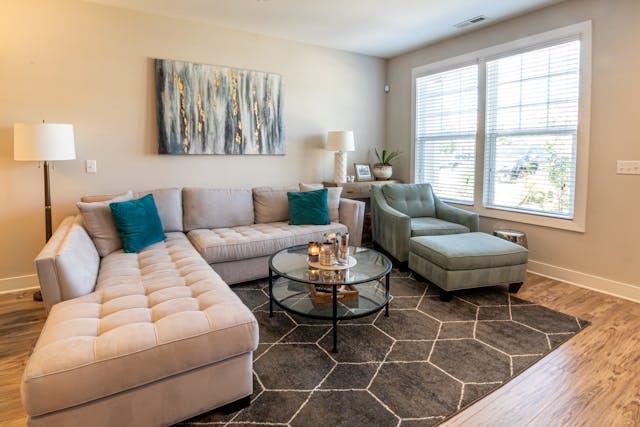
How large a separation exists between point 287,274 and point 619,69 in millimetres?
3271

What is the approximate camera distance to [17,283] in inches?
132

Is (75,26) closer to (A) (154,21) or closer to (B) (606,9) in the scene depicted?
(A) (154,21)

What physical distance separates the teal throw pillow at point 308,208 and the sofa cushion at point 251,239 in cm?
8

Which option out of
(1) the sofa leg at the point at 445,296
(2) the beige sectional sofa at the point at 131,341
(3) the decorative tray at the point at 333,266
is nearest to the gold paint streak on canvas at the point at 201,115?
(2) the beige sectional sofa at the point at 131,341

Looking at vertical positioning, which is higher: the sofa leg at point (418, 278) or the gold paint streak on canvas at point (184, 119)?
the gold paint streak on canvas at point (184, 119)

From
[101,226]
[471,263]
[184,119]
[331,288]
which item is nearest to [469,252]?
[471,263]

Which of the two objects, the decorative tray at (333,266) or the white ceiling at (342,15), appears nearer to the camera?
the decorative tray at (333,266)

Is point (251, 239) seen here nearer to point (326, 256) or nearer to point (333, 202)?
point (326, 256)

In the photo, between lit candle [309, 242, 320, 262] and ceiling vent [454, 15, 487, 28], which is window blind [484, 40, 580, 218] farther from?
lit candle [309, 242, 320, 262]

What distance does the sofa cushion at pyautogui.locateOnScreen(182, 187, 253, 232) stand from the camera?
3.71 meters

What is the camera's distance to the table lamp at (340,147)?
4699 millimetres

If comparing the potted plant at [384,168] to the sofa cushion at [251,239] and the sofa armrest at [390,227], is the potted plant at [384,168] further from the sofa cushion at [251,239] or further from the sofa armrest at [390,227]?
the sofa cushion at [251,239]

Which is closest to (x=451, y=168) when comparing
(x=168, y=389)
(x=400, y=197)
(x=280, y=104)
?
(x=400, y=197)

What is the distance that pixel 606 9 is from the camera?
319cm
